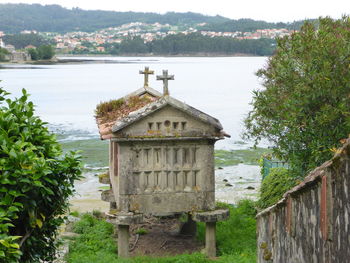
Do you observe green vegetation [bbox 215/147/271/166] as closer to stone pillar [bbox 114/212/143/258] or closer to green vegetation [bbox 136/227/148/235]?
green vegetation [bbox 136/227/148/235]

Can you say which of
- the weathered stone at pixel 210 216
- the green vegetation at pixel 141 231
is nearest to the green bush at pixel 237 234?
the weathered stone at pixel 210 216

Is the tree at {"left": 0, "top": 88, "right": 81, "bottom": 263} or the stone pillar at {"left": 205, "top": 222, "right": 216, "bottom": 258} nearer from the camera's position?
the tree at {"left": 0, "top": 88, "right": 81, "bottom": 263}

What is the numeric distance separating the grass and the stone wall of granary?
21.6 feet

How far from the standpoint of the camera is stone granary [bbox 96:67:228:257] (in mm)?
12391

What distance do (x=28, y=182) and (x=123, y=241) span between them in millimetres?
6714

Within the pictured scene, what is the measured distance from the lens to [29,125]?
7.66 metres

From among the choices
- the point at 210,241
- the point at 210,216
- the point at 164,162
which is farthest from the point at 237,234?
the point at 164,162

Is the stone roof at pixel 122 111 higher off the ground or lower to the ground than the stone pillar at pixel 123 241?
higher

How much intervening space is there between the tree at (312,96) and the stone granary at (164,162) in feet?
5.67

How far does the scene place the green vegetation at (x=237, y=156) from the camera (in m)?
30.4

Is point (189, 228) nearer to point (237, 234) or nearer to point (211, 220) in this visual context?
point (237, 234)

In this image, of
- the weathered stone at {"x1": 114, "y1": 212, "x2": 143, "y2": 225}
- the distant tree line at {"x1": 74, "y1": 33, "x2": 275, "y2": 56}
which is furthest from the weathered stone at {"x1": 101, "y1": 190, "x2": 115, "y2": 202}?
the distant tree line at {"x1": 74, "y1": 33, "x2": 275, "y2": 56}

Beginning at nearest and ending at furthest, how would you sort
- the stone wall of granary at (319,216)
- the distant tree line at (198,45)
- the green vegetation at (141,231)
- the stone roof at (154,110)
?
the stone wall of granary at (319,216), the stone roof at (154,110), the green vegetation at (141,231), the distant tree line at (198,45)

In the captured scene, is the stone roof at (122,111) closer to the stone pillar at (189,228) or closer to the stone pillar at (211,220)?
the stone pillar at (211,220)
